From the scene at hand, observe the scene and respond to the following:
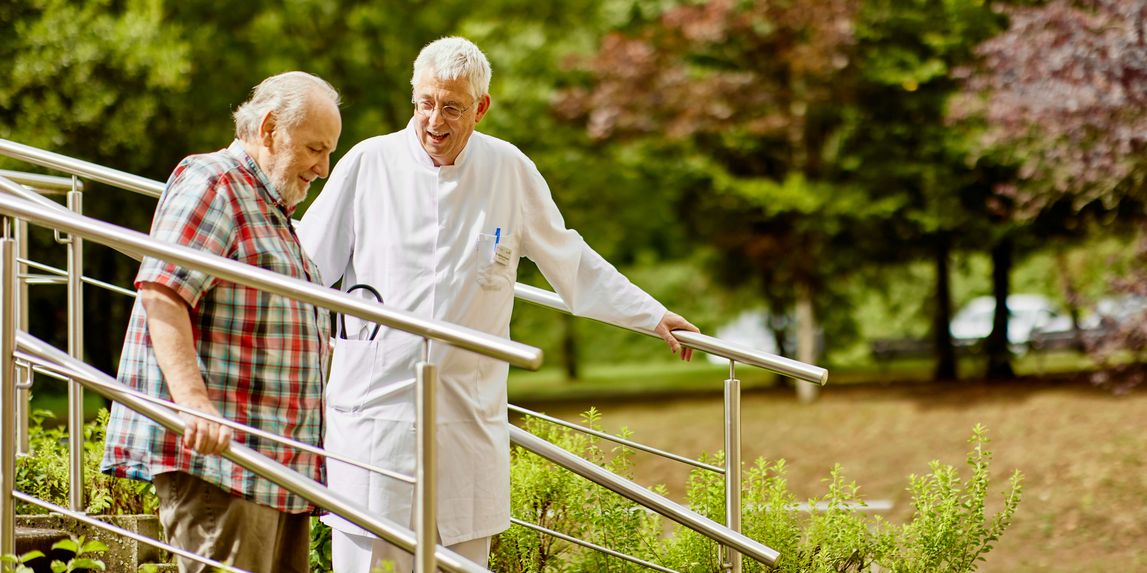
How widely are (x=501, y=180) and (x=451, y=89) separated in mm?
314

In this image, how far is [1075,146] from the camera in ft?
31.2

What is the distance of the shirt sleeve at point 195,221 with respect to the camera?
253 cm

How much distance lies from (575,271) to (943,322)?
13437 mm

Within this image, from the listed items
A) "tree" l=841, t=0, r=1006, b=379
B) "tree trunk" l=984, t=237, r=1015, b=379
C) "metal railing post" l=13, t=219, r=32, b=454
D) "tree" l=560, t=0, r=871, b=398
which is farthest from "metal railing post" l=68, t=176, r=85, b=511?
"tree trunk" l=984, t=237, r=1015, b=379

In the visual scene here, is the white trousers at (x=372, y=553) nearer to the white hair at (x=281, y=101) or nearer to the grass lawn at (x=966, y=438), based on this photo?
the white hair at (x=281, y=101)

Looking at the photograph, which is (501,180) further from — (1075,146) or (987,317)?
(987,317)

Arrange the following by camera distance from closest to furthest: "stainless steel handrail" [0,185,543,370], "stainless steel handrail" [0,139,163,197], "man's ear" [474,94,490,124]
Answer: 1. "stainless steel handrail" [0,185,543,370]
2. "man's ear" [474,94,490,124]
3. "stainless steel handrail" [0,139,163,197]

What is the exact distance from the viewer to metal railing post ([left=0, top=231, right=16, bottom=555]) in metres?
2.71

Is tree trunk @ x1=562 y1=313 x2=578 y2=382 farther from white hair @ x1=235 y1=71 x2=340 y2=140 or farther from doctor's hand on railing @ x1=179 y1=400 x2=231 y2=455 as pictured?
doctor's hand on railing @ x1=179 y1=400 x2=231 y2=455

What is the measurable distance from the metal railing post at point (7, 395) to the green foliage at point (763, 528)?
5.81 ft

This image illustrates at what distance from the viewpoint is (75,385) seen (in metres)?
3.64

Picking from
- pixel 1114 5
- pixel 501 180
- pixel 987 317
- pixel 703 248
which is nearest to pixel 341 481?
pixel 501 180

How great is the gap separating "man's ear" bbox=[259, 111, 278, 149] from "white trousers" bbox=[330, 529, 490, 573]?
103cm

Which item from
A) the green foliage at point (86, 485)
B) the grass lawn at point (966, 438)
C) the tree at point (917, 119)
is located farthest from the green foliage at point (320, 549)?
the tree at point (917, 119)
